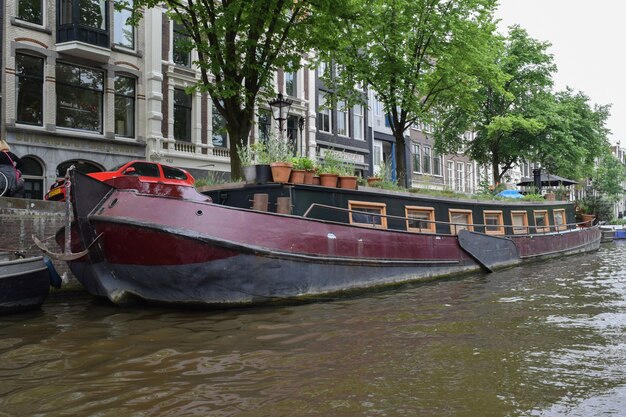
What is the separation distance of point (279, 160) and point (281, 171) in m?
0.52

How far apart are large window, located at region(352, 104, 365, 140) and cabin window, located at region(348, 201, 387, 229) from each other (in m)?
19.6

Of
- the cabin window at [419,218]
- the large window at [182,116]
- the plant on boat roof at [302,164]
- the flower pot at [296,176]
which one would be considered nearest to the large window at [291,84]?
the large window at [182,116]

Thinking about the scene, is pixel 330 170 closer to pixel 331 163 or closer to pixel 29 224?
pixel 331 163

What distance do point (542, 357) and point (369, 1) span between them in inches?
577

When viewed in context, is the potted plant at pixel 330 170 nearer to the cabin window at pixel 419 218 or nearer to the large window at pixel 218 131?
the cabin window at pixel 419 218

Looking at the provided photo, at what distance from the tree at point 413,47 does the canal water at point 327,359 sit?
10.6m

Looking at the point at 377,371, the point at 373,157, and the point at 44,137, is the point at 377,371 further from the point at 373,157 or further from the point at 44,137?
the point at 373,157

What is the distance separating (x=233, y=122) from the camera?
13.5 m

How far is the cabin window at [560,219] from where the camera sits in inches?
691

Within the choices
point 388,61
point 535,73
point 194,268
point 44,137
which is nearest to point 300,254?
point 194,268

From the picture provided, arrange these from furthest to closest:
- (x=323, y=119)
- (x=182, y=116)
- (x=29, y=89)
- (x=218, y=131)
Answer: (x=323, y=119) → (x=218, y=131) → (x=182, y=116) → (x=29, y=89)

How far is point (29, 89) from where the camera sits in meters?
16.8

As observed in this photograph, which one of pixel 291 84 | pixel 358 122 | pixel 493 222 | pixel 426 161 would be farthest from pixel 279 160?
pixel 426 161

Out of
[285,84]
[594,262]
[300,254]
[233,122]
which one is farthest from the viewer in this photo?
[285,84]
